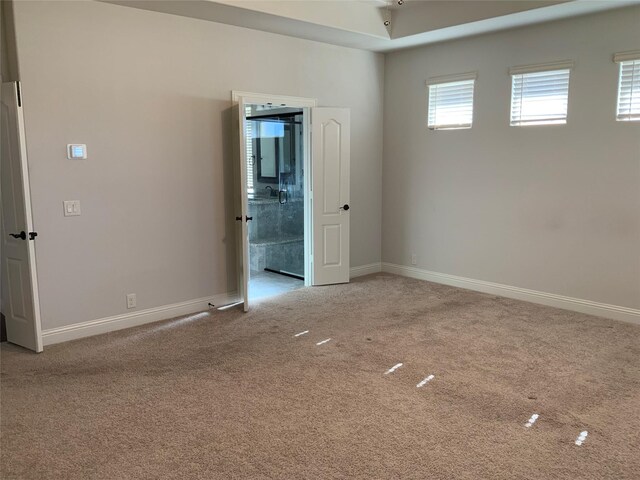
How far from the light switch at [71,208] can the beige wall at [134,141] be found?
3 cm

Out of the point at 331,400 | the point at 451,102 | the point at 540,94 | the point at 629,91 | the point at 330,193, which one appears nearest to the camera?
the point at 331,400

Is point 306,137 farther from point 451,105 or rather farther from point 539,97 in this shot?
point 539,97

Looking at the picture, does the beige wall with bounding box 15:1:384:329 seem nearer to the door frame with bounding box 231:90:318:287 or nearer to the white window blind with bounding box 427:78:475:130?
the door frame with bounding box 231:90:318:287

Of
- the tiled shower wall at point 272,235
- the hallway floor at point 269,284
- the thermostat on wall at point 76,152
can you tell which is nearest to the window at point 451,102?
the tiled shower wall at point 272,235

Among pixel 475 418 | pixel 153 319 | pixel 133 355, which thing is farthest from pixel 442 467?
pixel 153 319

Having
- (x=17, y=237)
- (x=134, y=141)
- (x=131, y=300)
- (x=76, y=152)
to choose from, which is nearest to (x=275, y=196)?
(x=134, y=141)

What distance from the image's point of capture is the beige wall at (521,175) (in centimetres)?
460

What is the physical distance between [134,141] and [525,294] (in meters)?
4.19

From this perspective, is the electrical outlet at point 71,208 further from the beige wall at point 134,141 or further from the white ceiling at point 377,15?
the white ceiling at point 377,15

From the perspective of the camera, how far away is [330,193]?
594 centimetres

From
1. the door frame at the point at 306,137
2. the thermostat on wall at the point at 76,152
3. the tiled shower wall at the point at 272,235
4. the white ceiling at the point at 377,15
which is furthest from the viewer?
the tiled shower wall at the point at 272,235

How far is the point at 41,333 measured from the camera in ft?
13.2

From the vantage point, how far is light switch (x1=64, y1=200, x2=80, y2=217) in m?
4.13

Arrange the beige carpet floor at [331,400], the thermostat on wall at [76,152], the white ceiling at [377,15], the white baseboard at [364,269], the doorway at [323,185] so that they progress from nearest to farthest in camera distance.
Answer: the beige carpet floor at [331,400] → the thermostat on wall at [76,152] → the white ceiling at [377,15] → the doorway at [323,185] → the white baseboard at [364,269]
